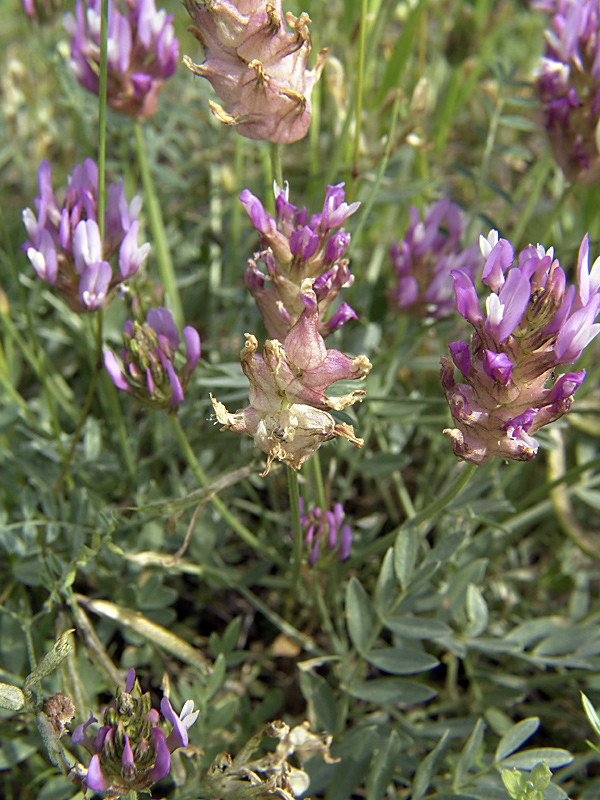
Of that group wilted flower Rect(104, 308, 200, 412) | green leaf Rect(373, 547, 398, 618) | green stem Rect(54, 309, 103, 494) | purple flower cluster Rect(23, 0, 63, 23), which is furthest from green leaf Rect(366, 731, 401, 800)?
purple flower cluster Rect(23, 0, 63, 23)

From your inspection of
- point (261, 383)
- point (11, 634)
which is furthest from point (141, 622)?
point (261, 383)

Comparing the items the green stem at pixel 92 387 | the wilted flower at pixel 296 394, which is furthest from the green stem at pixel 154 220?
the wilted flower at pixel 296 394

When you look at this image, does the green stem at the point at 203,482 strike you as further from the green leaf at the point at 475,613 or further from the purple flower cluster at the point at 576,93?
the purple flower cluster at the point at 576,93

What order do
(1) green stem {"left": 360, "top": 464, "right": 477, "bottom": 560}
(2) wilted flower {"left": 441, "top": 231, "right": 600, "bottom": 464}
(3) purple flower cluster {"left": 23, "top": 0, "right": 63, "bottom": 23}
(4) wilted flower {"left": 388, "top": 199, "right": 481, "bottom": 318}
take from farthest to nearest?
1. (3) purple flower cluster {"left": 23, "top": 0, "right": 63, "bottom": 23}
2. (4) wilted flower {"left": 388, "top": 199, "right": 481, "bottom": 318}
3. (1) green stem {"left": 360, "top": 464, "right": 477, "bottom": 560}
4. (2) wilted flower {"left": 441, "top": 231, "right": 600, "bottom": 464}

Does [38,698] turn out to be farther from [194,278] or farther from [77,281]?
[194,278]

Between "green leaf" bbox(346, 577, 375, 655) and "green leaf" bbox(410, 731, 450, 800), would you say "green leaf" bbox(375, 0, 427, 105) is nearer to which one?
"green leaf" bbox(346, 577, 375, 655)

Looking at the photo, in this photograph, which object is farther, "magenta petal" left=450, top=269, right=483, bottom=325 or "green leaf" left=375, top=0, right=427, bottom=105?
"green leaf" left=375, top=0, right=427, bottom=105
